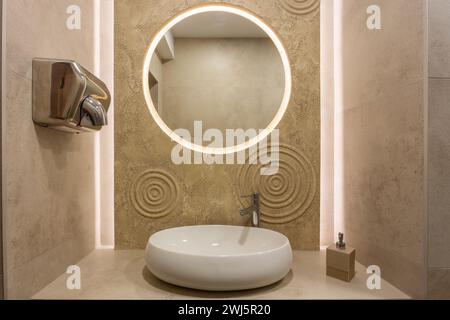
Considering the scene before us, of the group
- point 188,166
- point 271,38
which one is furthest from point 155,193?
point 271,38

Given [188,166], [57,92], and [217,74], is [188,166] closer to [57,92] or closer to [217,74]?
[217,74]

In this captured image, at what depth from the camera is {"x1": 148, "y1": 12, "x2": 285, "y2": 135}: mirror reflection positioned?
1153 mm

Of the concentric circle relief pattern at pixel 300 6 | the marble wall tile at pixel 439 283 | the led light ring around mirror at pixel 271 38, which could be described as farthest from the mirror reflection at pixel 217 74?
the marble wall tile at pixel 439 283

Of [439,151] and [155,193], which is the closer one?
[439,151]

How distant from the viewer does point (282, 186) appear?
114 cm

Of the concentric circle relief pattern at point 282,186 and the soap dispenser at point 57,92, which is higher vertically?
the soap dispenser at point 57,92

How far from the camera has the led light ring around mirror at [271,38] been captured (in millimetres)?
1151

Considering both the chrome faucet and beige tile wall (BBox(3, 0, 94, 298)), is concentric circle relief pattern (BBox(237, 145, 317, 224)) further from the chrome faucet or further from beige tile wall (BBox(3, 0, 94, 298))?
beige tile wall (BBox(3, 0, 94, 298))

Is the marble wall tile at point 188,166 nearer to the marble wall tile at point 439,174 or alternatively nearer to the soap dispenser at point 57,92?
the soap dispenser at point 57,92

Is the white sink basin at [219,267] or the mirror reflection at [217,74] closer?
the white sink basin at [219,267]

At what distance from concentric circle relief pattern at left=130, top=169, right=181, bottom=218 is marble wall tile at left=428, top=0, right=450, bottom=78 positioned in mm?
939

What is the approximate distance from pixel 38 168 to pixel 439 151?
3.60 ft

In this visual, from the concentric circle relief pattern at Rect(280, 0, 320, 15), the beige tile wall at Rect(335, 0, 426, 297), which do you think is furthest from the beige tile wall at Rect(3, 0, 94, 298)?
the beige tile wall at Rect(335, 0, 426, 297)

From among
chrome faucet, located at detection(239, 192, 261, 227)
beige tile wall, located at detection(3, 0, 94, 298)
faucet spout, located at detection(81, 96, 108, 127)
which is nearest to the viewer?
beige tile wall, located at detection(3, 0, 94, 298)
